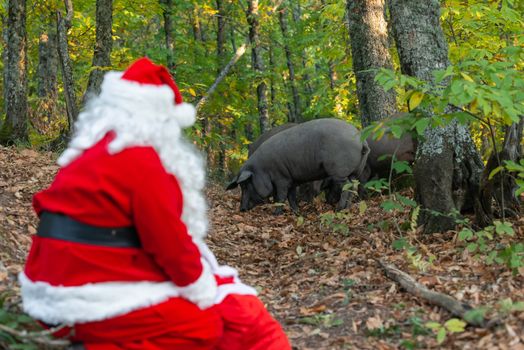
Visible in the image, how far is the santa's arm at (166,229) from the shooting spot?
2.94 metres

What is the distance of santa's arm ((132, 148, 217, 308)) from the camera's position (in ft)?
9.63

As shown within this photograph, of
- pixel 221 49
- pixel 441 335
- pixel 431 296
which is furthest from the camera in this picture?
pixel 221 49

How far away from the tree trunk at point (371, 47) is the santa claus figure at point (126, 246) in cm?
767

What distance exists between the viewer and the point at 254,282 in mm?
6184

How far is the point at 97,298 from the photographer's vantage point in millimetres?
2959

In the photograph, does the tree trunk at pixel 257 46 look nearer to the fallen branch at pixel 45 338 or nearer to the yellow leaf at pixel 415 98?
the yellow leaf at pixel 415 98

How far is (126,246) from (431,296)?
8.75 ft

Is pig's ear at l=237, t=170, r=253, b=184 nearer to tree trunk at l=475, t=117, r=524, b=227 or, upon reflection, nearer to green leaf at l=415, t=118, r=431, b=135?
tree trunk at l=475, t=117, r=524, b=227

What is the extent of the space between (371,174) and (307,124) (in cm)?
178

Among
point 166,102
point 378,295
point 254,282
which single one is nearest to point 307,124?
point 254,282

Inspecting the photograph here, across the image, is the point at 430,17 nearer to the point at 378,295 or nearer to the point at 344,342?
the point at 378,295

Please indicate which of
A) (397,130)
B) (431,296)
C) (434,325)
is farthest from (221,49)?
(434,325)

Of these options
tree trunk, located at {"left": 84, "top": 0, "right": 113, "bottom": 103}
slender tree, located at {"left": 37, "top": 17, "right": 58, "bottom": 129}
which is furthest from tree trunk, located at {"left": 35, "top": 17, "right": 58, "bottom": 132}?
tree trunk, located at {"left": 84, "top": 0, "right": 113, "bottom": 103}

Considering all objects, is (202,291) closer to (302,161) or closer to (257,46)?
(302,161)
